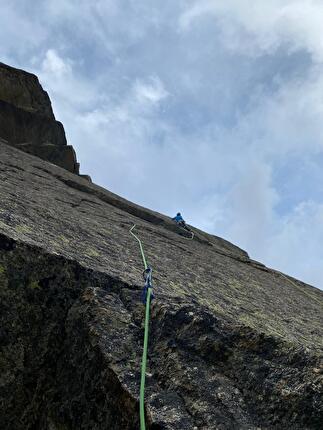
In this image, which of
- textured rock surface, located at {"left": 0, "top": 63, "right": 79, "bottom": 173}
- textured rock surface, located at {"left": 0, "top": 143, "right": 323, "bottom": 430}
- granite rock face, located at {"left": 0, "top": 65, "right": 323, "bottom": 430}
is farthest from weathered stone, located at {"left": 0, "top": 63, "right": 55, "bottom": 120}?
textured rock surface, located at {"left": 0, "top": 143, "right": 323, "bottom": 430}

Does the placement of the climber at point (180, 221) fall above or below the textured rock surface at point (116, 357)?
above

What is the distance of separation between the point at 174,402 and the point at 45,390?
1.11 m

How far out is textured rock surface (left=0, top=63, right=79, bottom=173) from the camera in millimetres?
17391

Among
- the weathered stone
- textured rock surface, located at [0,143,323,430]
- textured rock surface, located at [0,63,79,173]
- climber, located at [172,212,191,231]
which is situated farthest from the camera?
the weathered stone

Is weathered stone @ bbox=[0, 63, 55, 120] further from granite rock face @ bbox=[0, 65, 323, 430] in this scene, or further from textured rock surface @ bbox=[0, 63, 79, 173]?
granite rock face @ bbox=[0, 65, 323, 430]

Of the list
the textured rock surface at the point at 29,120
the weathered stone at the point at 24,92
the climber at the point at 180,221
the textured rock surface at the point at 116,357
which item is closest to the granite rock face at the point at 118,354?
the textured rock surface at the point at 116,357

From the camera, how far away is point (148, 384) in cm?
342

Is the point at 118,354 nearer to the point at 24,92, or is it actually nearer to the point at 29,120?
the point at 29,120

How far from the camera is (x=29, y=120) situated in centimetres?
1803

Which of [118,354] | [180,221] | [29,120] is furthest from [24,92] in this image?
[118,354]

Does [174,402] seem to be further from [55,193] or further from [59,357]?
[55,193]

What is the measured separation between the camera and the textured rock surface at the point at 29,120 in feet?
57.1

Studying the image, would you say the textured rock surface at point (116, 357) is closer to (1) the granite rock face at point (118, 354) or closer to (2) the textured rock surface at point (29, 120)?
(1) the granite rock face at point (118, 354)

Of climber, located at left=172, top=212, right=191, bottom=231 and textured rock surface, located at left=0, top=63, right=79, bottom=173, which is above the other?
textured rock surface, located at left=0, top=63, right=79, bottom=173
